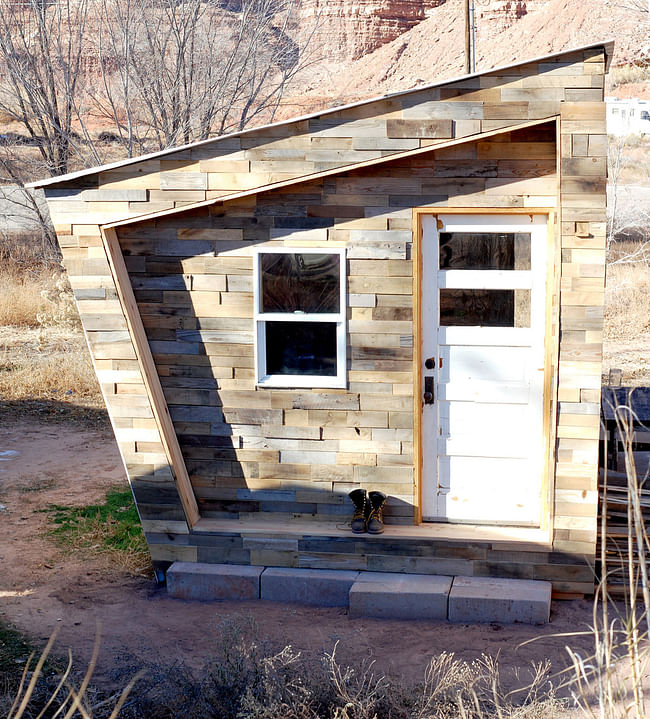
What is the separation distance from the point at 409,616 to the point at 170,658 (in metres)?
1.70

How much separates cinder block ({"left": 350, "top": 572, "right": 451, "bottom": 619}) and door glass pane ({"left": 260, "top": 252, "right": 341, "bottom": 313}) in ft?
6.79

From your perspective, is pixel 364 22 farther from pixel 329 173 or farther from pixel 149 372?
pixel 149 372

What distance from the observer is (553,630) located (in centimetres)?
573

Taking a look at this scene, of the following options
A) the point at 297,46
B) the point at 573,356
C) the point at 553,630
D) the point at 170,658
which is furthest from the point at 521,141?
the point at 297,46

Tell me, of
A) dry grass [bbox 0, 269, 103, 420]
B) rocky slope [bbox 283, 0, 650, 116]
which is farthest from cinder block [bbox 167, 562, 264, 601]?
rocky slope [bbox 283, 0, 650, 116]

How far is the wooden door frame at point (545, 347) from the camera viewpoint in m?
5.98

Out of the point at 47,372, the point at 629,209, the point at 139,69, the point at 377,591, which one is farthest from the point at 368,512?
the point at 629,209

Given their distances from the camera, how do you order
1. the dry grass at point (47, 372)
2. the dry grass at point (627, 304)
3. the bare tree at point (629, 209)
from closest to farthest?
1. the dry grass at point (47, 372)
2. the dry grass at point (627, 304)
3. the bare tree at point (629, 209)

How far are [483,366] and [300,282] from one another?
4.96ft

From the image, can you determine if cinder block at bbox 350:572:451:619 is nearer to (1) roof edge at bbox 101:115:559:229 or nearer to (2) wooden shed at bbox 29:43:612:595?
(2) wooden shed at bbox 29:43:612:595

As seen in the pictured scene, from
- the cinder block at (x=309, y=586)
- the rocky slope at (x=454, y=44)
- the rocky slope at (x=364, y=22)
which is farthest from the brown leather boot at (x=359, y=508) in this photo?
the rocky slope at (x=364, y=22)

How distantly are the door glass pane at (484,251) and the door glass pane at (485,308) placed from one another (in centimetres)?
19

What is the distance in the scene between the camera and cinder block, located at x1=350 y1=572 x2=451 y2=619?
5965 millimetres

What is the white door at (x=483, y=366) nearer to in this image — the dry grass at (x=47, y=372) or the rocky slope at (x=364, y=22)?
the dry grass at (x=47, y=372)
